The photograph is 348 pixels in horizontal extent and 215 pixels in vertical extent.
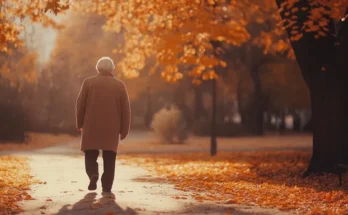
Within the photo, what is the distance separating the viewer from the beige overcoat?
10250mm

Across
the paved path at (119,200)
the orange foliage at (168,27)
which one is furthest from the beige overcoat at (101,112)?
the orange foliage at (168,27)

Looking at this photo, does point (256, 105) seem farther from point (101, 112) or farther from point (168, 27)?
point (101, 112)

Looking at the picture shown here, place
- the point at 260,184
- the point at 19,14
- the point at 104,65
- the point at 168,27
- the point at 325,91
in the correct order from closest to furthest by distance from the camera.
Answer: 1. the point at 104,65
2. the point at 260,184
3. the point at 325,91
4. the point at 19,14
5. the point at 168,27

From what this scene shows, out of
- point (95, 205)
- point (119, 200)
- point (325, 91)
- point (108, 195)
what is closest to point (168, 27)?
point (325, 91)

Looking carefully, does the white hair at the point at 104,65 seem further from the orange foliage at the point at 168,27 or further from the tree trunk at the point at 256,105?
the tree trunk at the point at 256,105

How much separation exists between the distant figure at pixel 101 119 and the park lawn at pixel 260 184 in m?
1.59

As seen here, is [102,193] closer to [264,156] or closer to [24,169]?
[24,169]

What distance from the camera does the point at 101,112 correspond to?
33.9 feet

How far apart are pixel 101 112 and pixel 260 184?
392 cm

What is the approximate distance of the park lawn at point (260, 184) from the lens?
392 inches

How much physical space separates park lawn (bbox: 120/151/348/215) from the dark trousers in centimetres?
145

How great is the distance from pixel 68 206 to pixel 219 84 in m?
38.9

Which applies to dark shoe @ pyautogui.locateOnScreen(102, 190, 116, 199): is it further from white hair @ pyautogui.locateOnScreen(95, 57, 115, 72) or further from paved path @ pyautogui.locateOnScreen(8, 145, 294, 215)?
white hair @ pyautogui.locateOnScreen(95, 57, 115, 72)

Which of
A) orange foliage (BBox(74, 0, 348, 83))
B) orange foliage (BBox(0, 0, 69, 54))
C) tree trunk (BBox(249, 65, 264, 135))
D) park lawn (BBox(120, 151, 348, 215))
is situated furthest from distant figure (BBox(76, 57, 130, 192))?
tree trunk (BBox(249, 65, 264, 135))
